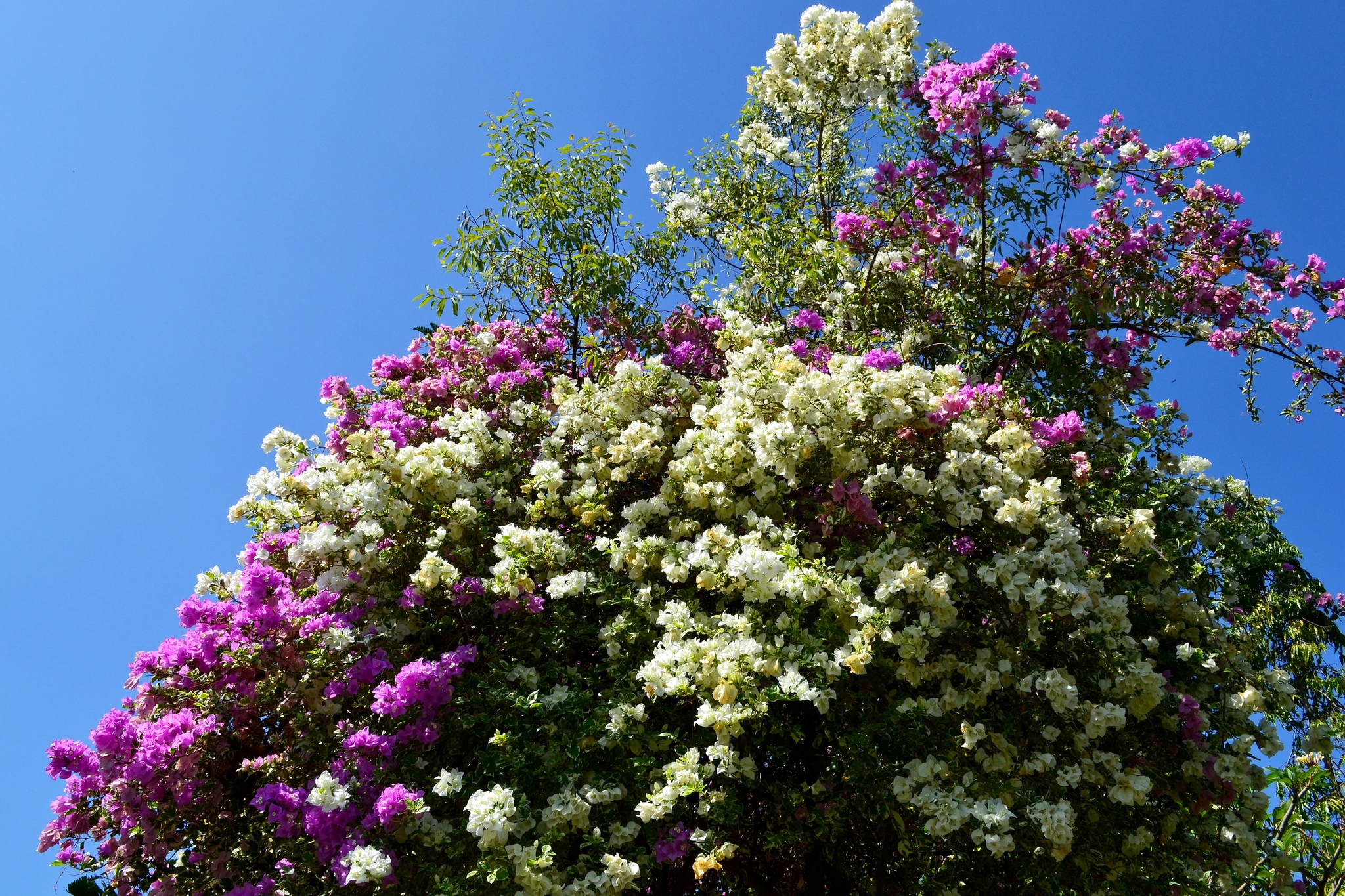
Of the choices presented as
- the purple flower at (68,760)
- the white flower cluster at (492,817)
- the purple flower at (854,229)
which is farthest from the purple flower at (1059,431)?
the purple flower at (68,760)

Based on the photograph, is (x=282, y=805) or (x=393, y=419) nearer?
(x=282, y=805)

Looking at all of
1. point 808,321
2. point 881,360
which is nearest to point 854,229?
point 808,321

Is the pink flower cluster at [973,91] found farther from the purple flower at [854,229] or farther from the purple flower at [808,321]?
the purple flower at [808,321]

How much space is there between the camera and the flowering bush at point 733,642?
152 inches

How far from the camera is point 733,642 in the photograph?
3787 millimetres

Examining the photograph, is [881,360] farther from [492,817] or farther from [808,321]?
[492,817]

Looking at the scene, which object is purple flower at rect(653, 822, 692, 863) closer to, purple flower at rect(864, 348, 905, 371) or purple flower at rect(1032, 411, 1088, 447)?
purple flower at rect(864, 348, 905, 371)

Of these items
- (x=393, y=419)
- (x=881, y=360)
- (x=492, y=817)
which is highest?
(x=393, y=419)

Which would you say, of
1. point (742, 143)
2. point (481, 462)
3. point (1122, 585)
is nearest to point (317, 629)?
point (481, 462)

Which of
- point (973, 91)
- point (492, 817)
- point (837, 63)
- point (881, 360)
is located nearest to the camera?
point (492, 817)

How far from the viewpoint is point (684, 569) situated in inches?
168

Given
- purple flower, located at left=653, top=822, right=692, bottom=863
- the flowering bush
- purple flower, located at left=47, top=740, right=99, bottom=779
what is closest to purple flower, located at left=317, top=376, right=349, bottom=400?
the flowering bush

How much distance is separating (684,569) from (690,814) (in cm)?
123

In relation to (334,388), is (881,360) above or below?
below
